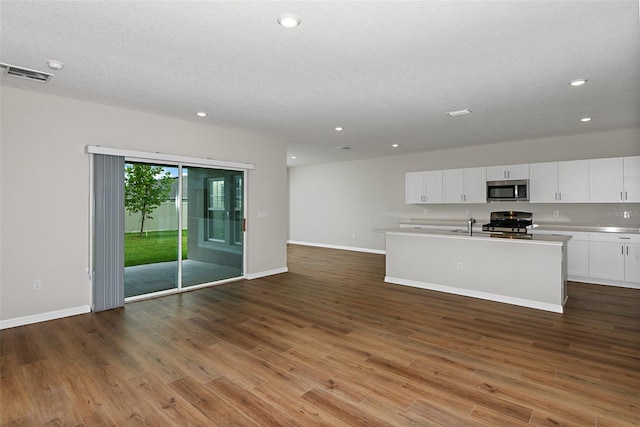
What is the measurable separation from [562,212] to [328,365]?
6.01 meters

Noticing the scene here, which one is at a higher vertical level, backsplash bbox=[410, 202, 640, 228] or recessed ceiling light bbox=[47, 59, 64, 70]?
recessed ceiling light bbox=[47, 59, 64, 70]

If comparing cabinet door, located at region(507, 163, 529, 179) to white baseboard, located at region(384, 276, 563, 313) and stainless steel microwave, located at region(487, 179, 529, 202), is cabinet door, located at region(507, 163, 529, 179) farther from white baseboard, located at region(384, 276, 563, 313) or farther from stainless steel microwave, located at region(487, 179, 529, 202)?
white baseboard, located at region(384, 276, 563, 313)

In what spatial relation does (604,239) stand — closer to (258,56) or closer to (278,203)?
(278,203)

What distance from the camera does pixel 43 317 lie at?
3924 mm

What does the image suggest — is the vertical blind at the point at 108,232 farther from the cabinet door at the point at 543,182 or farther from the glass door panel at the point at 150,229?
the cabinet door at the point at 543,182

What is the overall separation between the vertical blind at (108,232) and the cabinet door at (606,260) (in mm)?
7217

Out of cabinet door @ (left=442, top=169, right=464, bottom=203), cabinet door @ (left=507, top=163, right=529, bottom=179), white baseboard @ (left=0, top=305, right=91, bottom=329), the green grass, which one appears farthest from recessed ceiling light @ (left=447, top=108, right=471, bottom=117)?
white baseboard @ (left=0, top=305, right=91, bottom=329)

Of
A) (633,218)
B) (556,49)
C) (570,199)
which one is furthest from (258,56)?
(633,218)

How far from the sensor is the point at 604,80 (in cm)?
347

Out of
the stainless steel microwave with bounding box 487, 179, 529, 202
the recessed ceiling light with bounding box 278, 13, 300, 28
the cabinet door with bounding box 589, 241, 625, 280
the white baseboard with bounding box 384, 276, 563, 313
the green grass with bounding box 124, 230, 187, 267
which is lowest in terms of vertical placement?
the white baseboard with bounding box 384, 276, 563, 313

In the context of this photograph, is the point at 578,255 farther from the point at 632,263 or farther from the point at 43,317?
the point at 43,317

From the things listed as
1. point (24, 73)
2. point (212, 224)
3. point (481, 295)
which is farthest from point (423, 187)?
point (24, 73)

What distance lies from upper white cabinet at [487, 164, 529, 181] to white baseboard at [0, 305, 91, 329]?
7095 millimetres

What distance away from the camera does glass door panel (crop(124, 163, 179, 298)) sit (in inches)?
187
